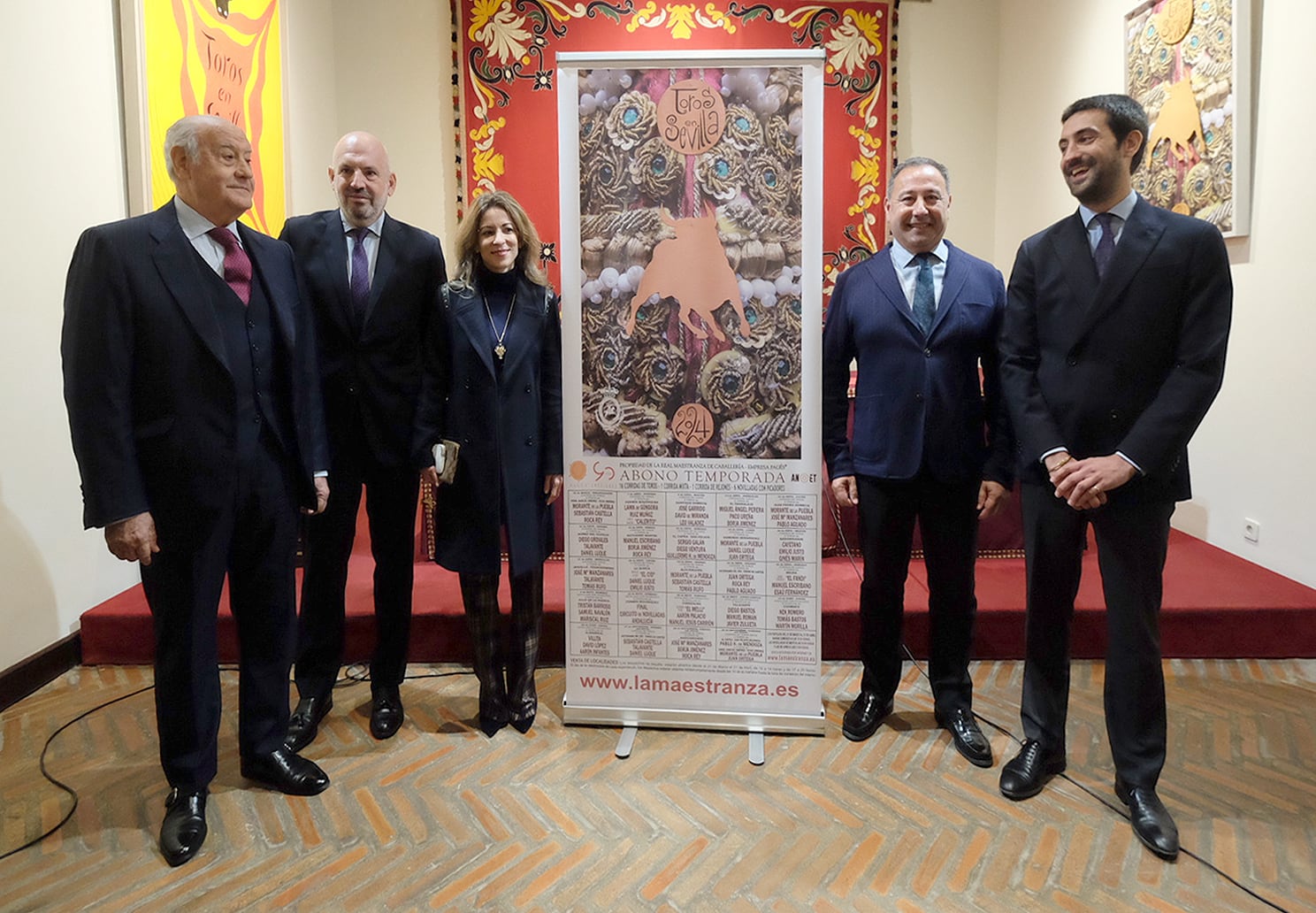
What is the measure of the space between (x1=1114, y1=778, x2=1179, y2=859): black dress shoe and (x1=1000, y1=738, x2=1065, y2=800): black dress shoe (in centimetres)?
20

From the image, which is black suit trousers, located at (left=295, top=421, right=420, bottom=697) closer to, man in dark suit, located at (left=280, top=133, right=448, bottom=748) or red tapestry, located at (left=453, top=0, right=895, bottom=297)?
man in dark suit, located at (left=280, top=133, right=448, bottom=748)

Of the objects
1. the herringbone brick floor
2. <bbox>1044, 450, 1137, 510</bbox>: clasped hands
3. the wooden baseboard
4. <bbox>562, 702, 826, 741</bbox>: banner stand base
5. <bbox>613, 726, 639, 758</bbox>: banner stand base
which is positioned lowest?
the herringbone brick floor

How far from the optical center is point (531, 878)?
207 cm

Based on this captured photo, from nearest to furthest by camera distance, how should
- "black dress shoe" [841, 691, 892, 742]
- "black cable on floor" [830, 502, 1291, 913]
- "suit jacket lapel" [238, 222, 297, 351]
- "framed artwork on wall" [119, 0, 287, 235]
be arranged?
"black cable on floor" [830, 502, 1291, 913]
"suit jacket lapel" [238, 222, 297, 351]
"black dress shoe" [841, 691, 892, 742]
"framed artwork on wall" [119, 0, 287, 235]

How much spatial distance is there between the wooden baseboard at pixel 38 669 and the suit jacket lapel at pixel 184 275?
168cm

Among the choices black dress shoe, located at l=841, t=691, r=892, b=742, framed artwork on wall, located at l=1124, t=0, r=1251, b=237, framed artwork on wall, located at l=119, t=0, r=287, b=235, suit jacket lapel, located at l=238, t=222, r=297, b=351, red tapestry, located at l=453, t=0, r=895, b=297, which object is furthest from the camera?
red tapestry, located at l=453, t=0, r=895, b=297

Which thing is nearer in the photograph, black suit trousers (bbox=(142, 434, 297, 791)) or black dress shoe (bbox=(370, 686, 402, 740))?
black suit trousers (bbox=(142, 434, 297, 791))

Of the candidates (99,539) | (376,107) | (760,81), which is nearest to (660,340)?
(760,81)

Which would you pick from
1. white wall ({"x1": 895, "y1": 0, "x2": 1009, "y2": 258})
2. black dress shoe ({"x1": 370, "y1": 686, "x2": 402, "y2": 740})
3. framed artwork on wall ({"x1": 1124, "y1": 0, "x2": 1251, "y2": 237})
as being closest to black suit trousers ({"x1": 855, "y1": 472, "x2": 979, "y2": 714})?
black dress shoe ({"x1": 370, "y1": 686, "x2": 402, "y2": 740})

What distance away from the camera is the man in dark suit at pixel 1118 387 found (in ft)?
6.78

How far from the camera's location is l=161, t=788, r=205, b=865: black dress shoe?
2123 millimetres

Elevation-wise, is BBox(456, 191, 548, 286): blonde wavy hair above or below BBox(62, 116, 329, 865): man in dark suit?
above

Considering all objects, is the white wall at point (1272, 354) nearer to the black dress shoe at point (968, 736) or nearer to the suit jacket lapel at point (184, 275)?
the black dress shoe at point (968, 736)

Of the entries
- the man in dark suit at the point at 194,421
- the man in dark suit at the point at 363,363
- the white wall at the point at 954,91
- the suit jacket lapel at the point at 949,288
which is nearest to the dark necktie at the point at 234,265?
the man in dark suit at the point at 194,421
